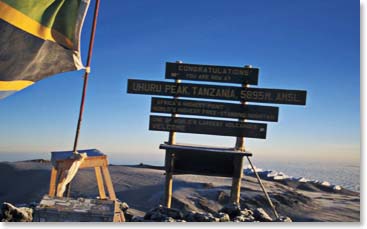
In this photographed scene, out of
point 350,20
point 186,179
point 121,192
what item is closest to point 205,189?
point 186,179

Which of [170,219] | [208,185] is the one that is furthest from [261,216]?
[208,185]

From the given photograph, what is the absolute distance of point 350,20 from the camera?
475 cm

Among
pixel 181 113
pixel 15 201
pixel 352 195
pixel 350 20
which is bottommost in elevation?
pixel 15 201

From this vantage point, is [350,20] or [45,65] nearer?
[45,65]

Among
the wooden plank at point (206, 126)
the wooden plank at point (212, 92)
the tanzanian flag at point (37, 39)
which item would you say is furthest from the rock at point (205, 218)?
the tanzanian flag at point (37, 39)

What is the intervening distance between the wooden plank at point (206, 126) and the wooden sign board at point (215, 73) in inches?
19.5

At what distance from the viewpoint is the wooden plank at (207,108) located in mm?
5316

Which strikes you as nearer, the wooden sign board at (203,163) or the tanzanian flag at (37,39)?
the tanzanian flag at (37,39)

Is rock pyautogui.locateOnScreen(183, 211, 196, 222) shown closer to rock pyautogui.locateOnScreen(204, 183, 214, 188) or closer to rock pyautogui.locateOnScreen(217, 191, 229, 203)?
rock pyautogui.locateOnScreen(217, 191, 229, 203)

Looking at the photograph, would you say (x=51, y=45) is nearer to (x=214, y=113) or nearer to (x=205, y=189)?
(x=214, y=113)

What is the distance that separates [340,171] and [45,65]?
3.13m

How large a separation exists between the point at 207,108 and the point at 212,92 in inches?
8.0

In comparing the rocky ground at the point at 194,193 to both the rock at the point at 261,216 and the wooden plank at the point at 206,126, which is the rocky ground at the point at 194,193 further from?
the wooden plank at the point at 206,126

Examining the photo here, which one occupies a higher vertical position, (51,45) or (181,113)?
(51,45)
